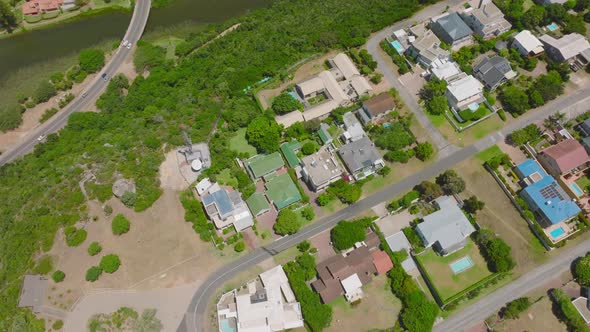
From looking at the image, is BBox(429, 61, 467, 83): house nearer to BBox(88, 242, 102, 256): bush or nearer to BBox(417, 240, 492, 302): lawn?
BBox(417, 240, 492, 302): lawn

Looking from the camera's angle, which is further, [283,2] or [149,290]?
[283,2]

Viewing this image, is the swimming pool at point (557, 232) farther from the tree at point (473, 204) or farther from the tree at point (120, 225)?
the tree at point (120, 225)

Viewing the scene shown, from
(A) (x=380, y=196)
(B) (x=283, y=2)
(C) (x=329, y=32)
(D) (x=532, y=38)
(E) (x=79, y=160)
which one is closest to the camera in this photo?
Result: (A) (x=380, y=196)

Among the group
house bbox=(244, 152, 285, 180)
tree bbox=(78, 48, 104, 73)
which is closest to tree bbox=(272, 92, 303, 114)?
house bbox=(244, 152, 285, 180)

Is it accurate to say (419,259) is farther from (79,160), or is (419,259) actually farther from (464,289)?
(79,160)

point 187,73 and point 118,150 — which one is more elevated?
point 187,73

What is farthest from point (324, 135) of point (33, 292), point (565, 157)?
point (33, 292)

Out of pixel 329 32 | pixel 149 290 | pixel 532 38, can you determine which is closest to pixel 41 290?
pixel 149 290
